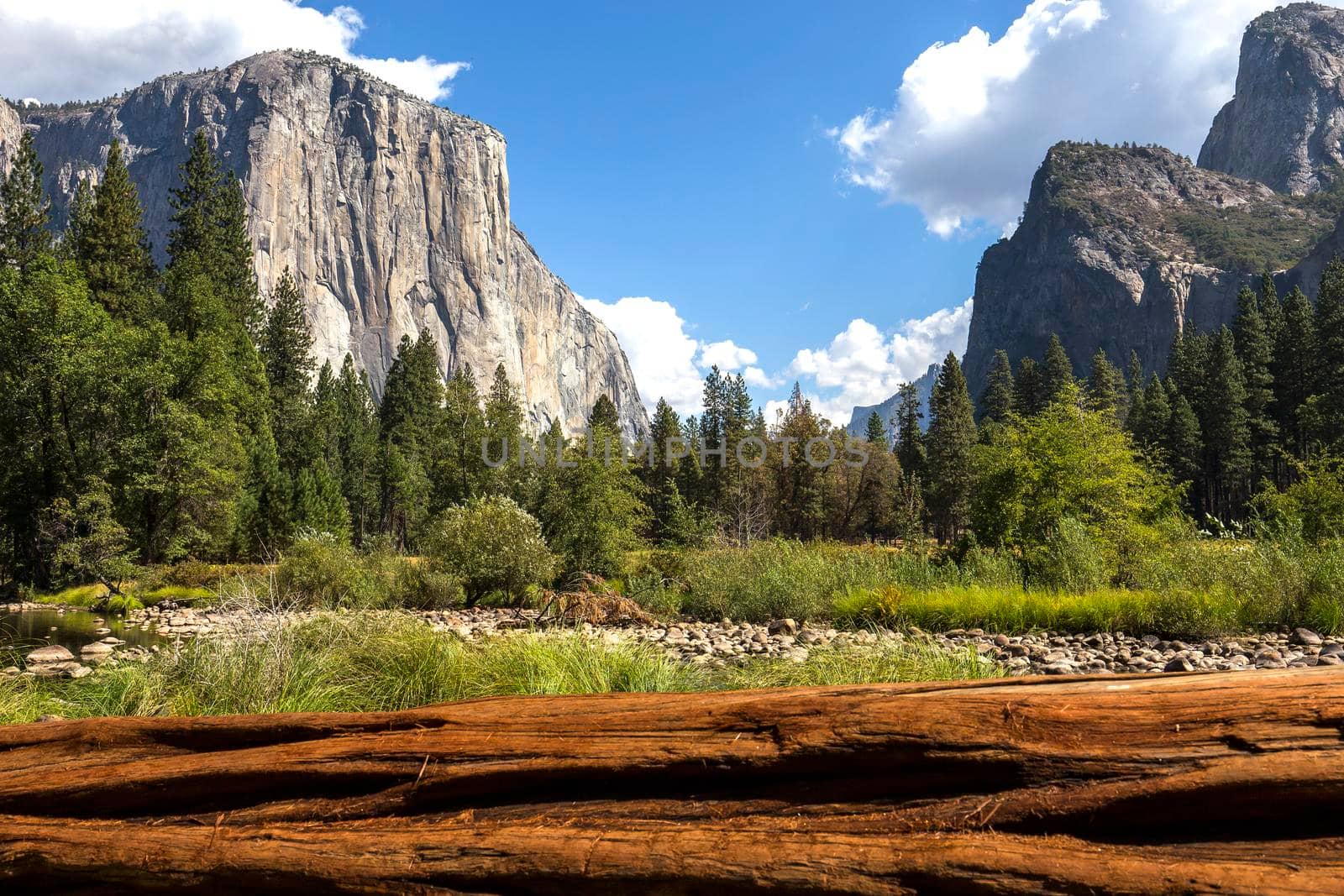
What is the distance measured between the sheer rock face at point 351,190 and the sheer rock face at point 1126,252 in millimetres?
106465

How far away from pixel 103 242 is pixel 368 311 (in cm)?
9224

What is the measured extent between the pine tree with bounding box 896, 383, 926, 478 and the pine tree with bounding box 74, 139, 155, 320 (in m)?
47.3

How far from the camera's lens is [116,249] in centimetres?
3138

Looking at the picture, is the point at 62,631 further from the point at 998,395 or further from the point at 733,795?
the point at 998,395

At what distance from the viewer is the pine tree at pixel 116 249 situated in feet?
98.6

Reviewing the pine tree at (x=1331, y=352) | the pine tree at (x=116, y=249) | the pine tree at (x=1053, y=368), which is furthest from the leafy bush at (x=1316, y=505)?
the pine tree at (x=1053, y=368)

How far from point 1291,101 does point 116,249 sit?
767 feet

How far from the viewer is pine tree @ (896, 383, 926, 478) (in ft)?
183

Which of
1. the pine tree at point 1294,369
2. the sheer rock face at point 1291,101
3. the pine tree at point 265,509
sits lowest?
the pine tree at point 265,509

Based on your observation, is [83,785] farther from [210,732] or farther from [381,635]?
[381,635]

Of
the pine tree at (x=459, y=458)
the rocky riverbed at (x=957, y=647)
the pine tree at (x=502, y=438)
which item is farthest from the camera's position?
the pine tree at (x=459, y=458)

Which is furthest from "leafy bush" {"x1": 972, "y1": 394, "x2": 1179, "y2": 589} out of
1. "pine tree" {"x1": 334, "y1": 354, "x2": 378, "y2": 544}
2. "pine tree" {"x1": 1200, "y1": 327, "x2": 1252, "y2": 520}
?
"pine tree" {"x1": 334, "y1": 354, "x2": 378, "y2": 544}

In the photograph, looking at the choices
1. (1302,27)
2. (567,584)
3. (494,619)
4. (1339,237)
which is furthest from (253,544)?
(1302,27)

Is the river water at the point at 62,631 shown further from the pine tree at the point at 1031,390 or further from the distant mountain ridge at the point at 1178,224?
the distant mountain ridge at the point at 1178,224
